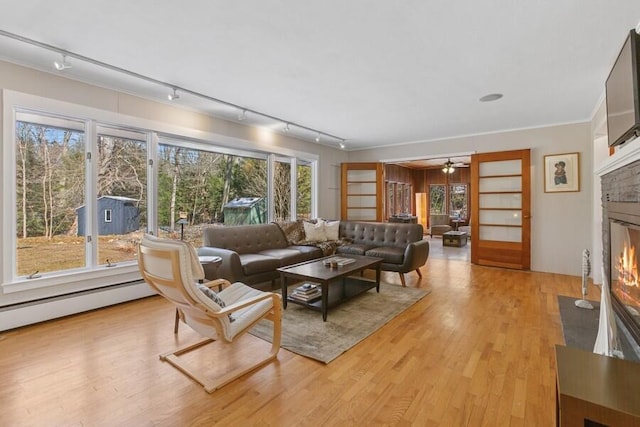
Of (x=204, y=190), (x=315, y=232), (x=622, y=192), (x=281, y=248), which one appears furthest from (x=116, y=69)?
(x=622, y=192)

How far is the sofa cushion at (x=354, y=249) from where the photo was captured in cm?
482

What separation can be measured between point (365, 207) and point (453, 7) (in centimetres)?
520

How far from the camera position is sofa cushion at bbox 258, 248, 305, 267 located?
163 inches

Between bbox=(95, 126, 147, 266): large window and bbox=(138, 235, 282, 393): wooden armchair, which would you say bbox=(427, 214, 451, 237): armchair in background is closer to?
bbox=(95, 126, 147, 266): large window

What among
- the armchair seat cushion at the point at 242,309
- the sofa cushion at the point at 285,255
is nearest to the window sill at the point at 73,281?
the sofa cushion at the point at 285,255

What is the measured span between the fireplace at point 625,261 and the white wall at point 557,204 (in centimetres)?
269

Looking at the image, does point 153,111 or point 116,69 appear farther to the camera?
point 153,111

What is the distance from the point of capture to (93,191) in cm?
341

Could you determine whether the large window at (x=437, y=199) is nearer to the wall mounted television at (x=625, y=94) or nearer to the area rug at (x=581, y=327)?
the area rug at (x=581, y=327)

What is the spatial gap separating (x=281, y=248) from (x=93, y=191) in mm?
2551

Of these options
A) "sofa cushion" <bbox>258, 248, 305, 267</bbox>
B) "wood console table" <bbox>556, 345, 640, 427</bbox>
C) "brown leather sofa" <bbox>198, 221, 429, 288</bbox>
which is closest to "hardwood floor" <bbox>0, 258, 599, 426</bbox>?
"wood console table" <bbox>556, 345, 640, 427</bbox>

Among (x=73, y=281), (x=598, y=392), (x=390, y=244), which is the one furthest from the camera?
(x=390, y=244)

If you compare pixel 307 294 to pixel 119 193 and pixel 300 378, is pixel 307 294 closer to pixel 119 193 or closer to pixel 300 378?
pixel 300 378

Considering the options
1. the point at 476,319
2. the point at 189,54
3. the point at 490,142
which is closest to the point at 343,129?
the point at 490,142
